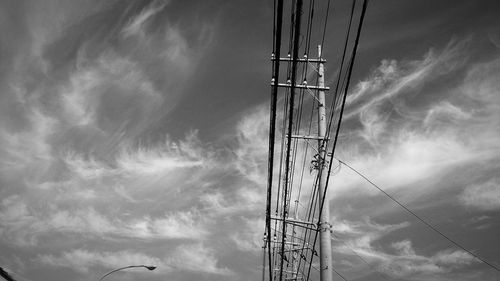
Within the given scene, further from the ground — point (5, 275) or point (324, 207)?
point (324, 207)

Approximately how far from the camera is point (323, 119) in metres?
14.3

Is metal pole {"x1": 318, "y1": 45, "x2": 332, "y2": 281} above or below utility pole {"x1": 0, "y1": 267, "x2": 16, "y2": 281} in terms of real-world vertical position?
above

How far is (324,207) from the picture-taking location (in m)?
12.8

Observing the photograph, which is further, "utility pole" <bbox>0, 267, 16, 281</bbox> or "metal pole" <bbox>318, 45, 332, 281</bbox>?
"metal pole" <bbox>318, 45, 332, 281</bbox>

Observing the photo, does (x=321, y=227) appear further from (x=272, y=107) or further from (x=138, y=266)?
(x=138, y=266)

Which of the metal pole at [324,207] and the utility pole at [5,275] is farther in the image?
the metal pole at [324,207]

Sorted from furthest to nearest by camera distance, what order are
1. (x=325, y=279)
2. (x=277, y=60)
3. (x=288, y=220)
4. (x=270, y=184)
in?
1. (x=288, y=220)
2. (x=325, y=279)
3. (x=270, y=184)
4. (x=277, y=60)

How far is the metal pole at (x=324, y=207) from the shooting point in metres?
11.9

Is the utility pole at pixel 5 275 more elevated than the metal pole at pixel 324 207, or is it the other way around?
the metal pole at pixel 324 207

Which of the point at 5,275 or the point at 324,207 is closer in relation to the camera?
the point at 5,275

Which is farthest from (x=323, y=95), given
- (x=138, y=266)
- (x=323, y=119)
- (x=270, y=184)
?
(x=138, y=266)

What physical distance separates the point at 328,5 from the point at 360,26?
1538mm

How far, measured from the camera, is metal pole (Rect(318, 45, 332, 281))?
38.9ft

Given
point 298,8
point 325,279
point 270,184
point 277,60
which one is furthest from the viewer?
point 325,279
